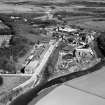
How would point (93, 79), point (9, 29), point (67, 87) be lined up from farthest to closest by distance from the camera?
point (9, 29), point (93, 79), point (67, 87)

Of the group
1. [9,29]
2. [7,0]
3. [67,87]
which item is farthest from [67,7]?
[67,87]

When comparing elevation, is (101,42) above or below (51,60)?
above

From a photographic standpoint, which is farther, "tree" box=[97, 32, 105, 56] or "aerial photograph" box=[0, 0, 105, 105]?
"tree" box=[97, 32, 105, 56]

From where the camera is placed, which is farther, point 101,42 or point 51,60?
point 101,42

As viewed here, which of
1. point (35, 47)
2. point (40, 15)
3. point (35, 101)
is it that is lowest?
point (35, 101)

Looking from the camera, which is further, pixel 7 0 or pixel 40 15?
pixel 7 0

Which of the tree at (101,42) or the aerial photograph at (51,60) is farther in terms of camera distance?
the tree at (101,42)

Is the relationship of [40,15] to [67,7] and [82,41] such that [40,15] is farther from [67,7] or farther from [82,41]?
[82,41]

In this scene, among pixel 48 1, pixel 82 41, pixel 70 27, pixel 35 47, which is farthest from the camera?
pixel 48 1
